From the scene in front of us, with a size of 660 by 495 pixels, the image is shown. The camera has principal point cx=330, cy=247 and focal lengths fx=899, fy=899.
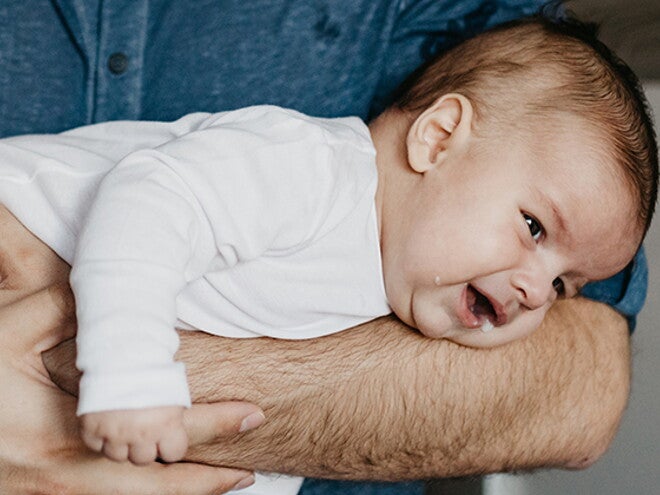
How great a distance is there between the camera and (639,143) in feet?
4.00

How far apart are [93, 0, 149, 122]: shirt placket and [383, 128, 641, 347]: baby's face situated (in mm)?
551

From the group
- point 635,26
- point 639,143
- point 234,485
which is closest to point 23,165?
point 234,485

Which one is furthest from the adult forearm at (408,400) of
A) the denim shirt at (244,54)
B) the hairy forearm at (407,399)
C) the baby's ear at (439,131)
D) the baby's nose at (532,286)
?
the denim shirt at (244,54)

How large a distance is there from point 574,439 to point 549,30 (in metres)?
0.61

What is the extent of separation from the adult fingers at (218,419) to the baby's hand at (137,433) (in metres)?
0.15

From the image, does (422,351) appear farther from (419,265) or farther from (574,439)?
(574,439)

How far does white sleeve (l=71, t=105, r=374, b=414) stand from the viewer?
2.97 feet

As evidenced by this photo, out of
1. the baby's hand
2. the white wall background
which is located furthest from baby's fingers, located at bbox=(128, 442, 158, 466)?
the white wall background

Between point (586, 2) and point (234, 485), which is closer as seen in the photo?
point (234, 485)

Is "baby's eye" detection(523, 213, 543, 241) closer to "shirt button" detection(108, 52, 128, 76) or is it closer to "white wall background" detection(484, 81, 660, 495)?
"shirt button" detection(108, 52, 128, 76)

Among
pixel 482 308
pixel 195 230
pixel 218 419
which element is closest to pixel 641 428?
pixel 482 308

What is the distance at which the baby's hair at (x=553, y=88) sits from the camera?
1.20 meters

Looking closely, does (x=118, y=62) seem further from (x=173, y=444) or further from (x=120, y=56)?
(x=173, y=444)

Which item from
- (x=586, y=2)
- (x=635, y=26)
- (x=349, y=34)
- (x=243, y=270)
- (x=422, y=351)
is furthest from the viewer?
(x=586, y=2)
